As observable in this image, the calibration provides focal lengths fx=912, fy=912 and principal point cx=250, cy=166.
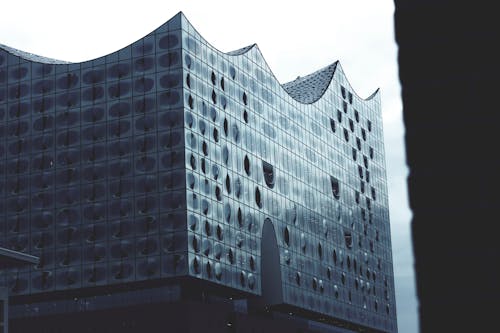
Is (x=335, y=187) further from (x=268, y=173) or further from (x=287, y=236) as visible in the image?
(x=268, y=173)

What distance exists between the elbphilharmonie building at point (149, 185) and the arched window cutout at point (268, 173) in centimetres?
18

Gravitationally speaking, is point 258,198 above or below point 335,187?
below

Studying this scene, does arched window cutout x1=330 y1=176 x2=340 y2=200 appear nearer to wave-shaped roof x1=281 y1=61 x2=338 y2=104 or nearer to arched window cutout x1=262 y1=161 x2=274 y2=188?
wave-shaped roof x1=281 y1=61 x2=338 y2=104

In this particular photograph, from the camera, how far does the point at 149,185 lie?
81688mm

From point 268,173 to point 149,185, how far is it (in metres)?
18.5

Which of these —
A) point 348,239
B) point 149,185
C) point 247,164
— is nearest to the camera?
point 149,185

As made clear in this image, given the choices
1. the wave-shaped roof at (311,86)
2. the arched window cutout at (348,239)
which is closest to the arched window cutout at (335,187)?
the arched window cutout at (348,239)

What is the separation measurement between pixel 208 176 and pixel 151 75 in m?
10.6

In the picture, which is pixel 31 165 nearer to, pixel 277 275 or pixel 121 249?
pixel 121 249

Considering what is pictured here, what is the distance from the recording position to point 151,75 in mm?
83375

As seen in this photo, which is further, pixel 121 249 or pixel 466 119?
pixel 121 249

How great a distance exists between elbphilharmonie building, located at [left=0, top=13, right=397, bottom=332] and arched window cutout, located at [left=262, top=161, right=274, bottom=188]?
0.59 ft

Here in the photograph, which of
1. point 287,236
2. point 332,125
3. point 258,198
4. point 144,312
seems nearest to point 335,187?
point 332,125

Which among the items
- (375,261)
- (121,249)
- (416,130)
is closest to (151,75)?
(121,249)
